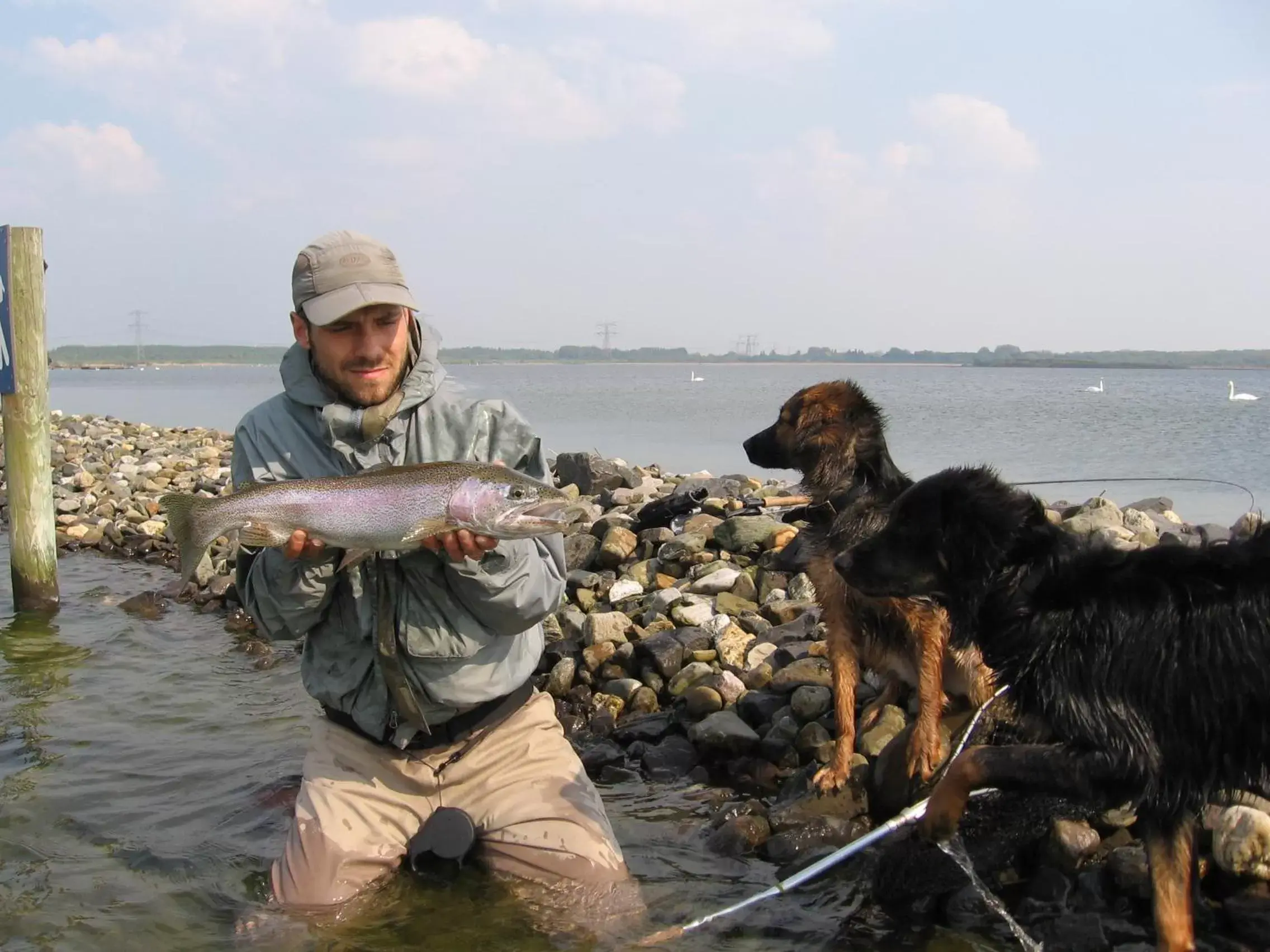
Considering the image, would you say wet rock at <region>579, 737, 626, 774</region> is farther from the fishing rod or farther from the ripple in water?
the ripple in water

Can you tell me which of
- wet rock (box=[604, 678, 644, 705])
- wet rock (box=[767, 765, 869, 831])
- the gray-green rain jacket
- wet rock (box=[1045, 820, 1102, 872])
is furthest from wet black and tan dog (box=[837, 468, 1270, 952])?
wet rock (box=[604, 678, 644, 705])

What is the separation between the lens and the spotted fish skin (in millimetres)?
4078

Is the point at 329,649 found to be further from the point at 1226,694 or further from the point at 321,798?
the point at 1226,694

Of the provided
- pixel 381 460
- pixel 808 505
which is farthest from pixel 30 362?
pixel 808 505

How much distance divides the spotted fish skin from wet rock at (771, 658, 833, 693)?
299 centimetres

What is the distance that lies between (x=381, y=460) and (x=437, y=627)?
0.77 meters

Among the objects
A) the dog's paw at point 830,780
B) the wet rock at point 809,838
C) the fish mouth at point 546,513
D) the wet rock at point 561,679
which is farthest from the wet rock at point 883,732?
the fish mouth at point 546,513

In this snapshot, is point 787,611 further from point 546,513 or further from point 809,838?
point 546,513

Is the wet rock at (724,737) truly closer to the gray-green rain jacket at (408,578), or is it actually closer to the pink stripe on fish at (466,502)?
the gray-green rain jacket at (408,578)

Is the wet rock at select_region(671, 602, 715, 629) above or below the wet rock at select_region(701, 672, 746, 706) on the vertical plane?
above

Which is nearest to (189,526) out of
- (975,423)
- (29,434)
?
(29,434)

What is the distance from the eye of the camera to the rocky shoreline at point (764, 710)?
14.9ft

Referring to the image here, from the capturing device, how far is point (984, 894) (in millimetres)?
4461

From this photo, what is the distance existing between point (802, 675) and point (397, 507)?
344cm
